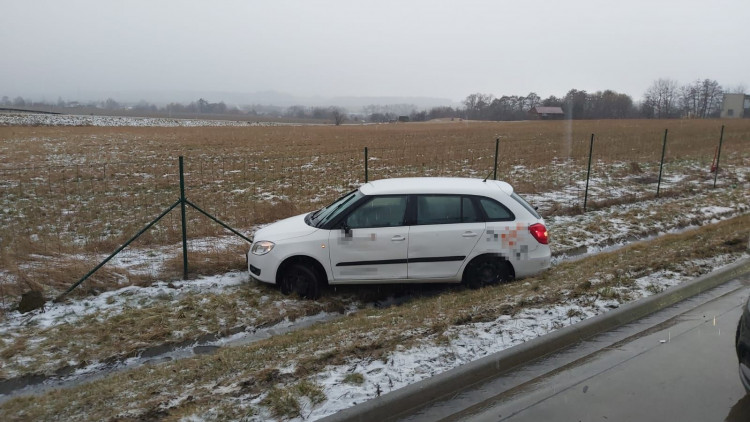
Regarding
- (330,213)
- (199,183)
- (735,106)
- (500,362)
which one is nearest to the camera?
(500,362)

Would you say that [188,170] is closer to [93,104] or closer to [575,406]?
[575,406]

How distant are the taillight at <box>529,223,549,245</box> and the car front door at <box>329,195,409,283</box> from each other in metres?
1.65

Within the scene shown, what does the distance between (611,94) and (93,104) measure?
167 meters

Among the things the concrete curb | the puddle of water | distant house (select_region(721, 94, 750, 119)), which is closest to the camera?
the concrete curb

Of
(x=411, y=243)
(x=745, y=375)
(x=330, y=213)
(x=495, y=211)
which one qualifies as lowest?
(x=745, y=375)

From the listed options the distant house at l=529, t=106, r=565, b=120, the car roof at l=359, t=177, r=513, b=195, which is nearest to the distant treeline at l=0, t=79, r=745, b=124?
the distant house at l=529, t=106, r=565, b=120

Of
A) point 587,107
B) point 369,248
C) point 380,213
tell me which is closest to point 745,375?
point 369,248

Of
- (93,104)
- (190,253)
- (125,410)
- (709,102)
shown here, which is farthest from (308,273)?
(93,104)

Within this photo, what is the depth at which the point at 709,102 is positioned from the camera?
280 feet

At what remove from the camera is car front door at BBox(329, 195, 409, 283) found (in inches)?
266

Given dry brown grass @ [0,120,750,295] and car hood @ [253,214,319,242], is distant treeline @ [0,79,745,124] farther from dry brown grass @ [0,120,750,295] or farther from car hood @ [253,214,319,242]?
car hood @ [253,214,319,242]

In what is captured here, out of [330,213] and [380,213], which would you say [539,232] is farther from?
[330,213]

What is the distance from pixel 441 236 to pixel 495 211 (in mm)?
819

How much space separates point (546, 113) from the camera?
46.3m
